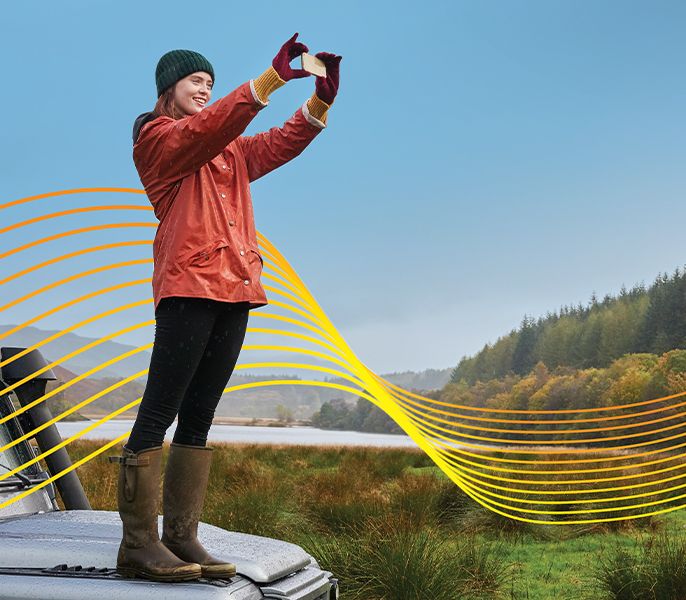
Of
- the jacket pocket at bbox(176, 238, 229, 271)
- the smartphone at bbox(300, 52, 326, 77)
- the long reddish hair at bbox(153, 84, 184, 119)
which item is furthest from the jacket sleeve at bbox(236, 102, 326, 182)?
the jacket pocket at bbox(176, 238, 229, 271)

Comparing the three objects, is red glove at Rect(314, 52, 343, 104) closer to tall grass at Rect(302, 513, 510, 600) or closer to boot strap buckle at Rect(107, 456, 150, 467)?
boot strap buckle at Rect(107, 456, 150, 467)

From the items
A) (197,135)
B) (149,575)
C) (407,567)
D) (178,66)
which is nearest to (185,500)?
(149,575)

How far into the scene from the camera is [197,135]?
2947mm

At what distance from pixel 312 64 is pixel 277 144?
Answer: 40 cm

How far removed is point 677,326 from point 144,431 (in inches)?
1010

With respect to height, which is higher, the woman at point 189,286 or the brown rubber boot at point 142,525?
the woman at point 189,286

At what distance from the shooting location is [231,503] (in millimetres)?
7008

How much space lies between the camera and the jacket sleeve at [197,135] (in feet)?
9.50

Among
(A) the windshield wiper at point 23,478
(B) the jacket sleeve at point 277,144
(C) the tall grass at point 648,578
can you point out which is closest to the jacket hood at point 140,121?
(B) the jacket sleeve at point 277,144

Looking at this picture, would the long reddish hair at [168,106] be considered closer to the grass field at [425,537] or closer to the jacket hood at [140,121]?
the jacket hood at [140,121]

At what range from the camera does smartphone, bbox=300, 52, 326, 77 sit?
310 centimetres

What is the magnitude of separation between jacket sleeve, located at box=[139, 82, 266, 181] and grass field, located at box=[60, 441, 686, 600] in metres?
3.09

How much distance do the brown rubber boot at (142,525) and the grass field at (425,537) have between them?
256 centimetres

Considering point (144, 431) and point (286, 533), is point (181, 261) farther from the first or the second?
point (286, 533)
